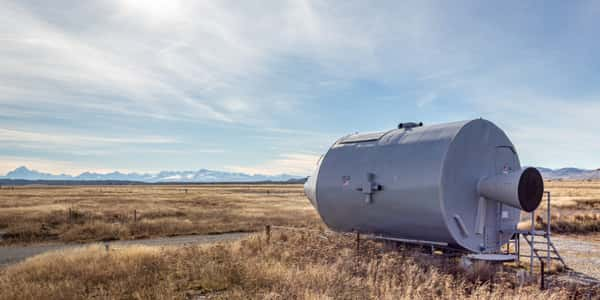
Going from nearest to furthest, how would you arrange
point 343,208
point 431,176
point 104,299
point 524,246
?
point 104,299 < point 431,176 < point 343,208 < point 524,246

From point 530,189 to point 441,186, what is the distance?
8.18 feet

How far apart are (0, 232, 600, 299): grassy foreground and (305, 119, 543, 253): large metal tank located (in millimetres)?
797

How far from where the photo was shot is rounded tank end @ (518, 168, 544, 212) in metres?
11.4

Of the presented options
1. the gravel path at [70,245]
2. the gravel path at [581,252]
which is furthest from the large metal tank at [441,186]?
the gravel path at [70,245]

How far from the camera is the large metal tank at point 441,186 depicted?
1138cm

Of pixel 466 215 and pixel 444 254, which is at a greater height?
pixel 466 215

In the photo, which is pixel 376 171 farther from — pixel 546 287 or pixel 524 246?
pixel 524 246

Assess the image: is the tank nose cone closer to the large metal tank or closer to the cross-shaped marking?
the large metal tank

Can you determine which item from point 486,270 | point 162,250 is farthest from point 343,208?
point 162,250

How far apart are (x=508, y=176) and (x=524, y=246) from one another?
861cm

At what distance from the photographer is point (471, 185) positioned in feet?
38.7

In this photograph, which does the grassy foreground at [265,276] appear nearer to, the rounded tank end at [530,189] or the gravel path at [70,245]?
the rounded tank end at [530,189]

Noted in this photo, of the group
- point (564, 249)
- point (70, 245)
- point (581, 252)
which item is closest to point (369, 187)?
point (581, 252)

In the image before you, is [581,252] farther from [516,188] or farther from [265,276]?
[265,276]
